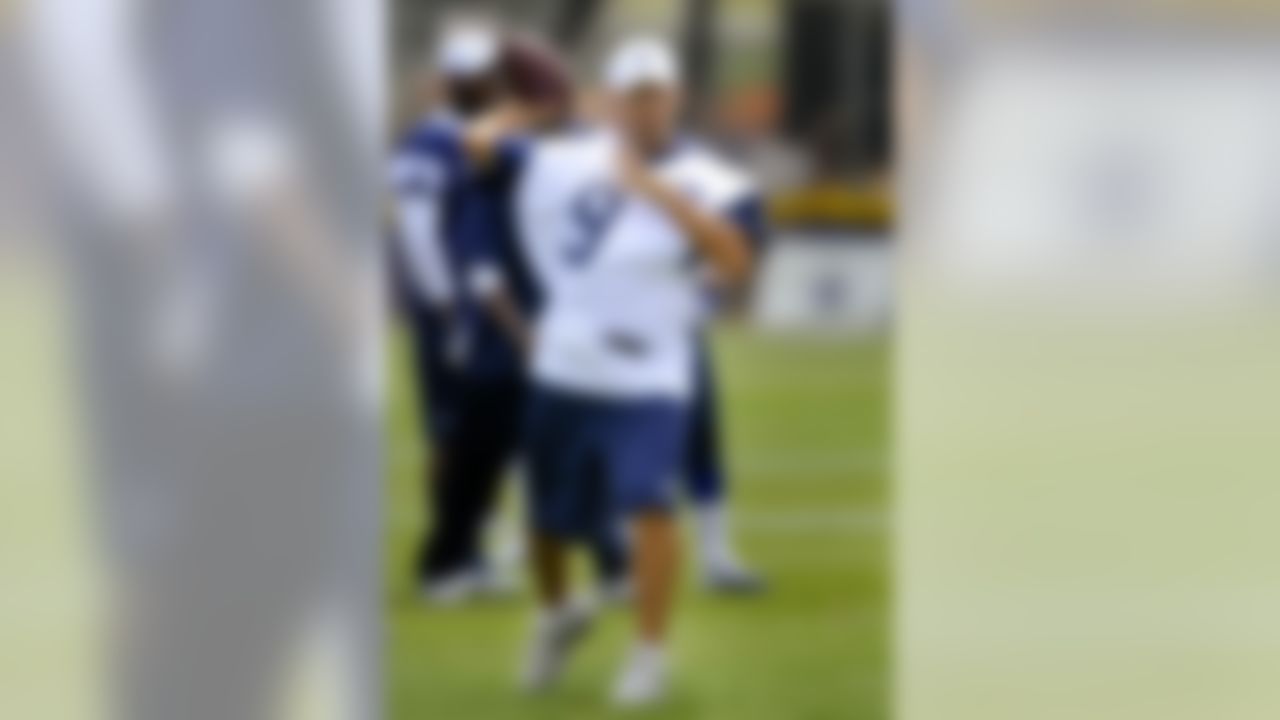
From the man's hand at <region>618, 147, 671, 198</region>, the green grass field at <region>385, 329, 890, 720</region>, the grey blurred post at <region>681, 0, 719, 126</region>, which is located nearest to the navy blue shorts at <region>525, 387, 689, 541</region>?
the green grass field at <region>385, 329, 890, 720</region>

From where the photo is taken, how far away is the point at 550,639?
4531 millimetres

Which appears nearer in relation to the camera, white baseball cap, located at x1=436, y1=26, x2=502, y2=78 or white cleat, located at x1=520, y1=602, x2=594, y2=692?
white baseball cap, located at x1=436, y1=26, x2=502, y2=78

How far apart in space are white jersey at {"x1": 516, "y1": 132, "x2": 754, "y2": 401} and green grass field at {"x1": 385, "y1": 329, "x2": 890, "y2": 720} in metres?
0.15

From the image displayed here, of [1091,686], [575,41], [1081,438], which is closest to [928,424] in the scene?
[1081,438]

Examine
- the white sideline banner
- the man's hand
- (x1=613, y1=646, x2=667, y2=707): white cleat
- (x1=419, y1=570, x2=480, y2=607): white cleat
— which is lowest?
(x1=613, y1=646, x2=667, y2=707): white cleat

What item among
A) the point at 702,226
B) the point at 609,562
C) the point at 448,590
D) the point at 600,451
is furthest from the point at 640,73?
the point at 448,590

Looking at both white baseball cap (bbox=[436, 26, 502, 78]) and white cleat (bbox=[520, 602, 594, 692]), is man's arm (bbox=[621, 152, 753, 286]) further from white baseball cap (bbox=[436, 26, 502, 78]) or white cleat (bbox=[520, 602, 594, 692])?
white cleat (bbox=[520, 602, 594, 692])

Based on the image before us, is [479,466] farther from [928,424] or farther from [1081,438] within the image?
[1081,438]

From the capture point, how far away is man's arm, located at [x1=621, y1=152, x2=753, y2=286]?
4473 mm

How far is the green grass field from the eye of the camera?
14.8 ft

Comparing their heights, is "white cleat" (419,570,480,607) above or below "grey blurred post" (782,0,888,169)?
below

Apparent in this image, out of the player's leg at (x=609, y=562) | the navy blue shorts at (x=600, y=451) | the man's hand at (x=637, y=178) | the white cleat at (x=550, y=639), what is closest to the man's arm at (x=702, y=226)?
the man's hand at (x=637, y=178)

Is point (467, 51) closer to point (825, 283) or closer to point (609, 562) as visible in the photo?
point (825, 283)

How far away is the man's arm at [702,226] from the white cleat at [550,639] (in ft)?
2.42
